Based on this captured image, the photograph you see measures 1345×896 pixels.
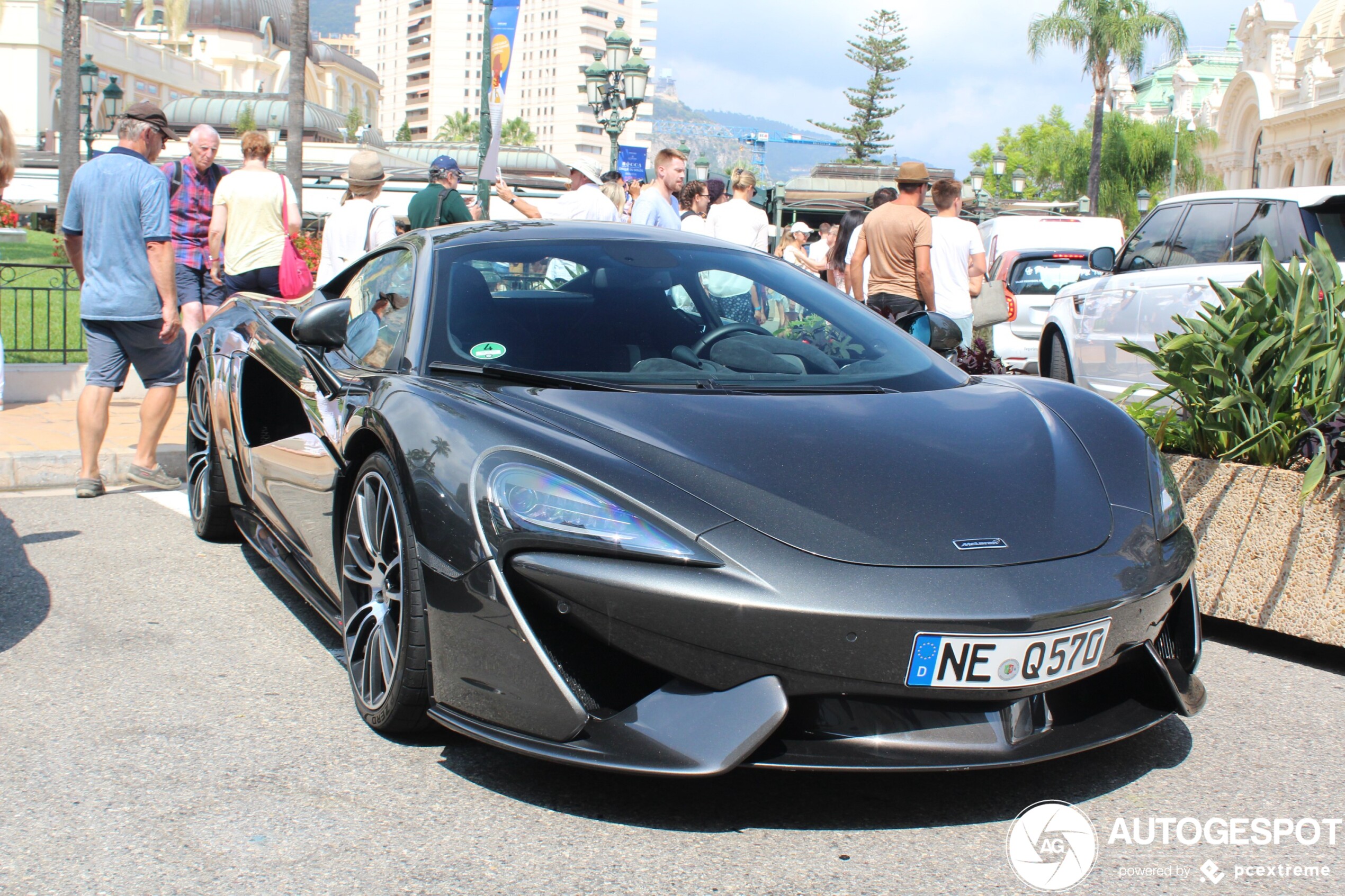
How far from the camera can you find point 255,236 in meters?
7.39

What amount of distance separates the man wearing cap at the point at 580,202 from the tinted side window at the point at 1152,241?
11.7 ft

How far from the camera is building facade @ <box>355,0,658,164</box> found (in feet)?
541

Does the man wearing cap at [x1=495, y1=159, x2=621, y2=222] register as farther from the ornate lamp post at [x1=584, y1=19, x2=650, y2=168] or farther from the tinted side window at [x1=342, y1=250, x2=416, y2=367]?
the ornate lamp post at [x1=584, y1=19, x2=650, y2=168]

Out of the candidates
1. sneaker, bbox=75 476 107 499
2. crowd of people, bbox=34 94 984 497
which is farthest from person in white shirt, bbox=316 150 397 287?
sneaker, bbox=75 476 107 499

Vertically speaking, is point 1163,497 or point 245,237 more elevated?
point 245,237

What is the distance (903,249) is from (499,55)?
736cm

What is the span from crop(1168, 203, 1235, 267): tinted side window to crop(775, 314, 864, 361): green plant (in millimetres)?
4173

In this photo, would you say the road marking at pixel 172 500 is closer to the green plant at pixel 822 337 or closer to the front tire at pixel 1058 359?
the green plant at pixel 822 337

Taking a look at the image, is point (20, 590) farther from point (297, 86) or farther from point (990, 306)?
point (297, 86)

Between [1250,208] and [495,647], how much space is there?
19.7 feet

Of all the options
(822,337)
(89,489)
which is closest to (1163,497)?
(822,337)

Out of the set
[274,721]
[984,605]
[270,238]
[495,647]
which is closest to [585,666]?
[495,647]

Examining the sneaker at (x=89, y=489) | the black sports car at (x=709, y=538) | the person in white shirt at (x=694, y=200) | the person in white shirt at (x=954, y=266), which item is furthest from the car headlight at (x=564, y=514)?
the person in white shirt at (x=694, y=200)

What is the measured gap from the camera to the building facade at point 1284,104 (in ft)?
182
